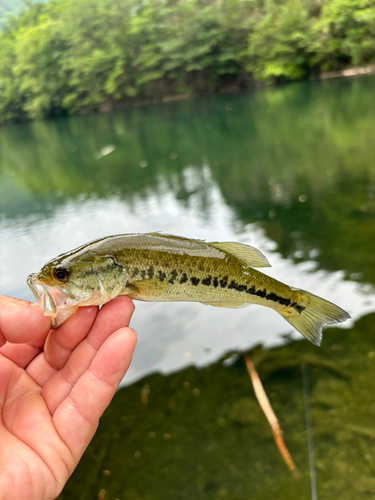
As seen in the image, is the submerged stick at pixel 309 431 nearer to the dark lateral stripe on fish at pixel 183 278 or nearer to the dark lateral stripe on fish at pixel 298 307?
the dark lateral stripe on fish at pixel 298 307

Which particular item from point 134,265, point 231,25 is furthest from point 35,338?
point 231,25

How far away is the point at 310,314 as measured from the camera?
2.18 meters

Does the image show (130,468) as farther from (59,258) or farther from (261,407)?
(59,258)

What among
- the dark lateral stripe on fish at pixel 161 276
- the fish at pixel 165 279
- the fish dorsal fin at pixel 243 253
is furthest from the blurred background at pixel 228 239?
the dark lateral stripe on fish at pixel 161 276

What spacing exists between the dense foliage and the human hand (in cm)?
4403

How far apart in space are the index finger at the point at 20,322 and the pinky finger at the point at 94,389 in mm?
335

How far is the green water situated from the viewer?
425 centimetres

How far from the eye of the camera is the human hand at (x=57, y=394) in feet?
5.97

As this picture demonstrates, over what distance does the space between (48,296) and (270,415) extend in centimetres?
373

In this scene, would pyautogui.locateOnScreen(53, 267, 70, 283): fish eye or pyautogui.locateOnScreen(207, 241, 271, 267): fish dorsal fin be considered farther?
pyautogui.locateOnScreen(207, 241, 271, 267): fish dorsal fin

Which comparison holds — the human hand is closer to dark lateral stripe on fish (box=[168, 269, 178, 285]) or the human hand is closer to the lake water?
dark lateral stripe on fish (box=[168, 269, 178, 285])

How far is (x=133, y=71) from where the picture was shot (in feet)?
173

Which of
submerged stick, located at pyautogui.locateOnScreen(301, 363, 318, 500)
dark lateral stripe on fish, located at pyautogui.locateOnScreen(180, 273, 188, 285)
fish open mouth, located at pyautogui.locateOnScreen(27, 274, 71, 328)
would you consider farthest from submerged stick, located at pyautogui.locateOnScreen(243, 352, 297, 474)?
fish open mouth, located at pyautogui.locateOnScreen(27, 274, 71, 328)

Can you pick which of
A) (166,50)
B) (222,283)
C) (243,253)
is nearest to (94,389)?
(222,283)
